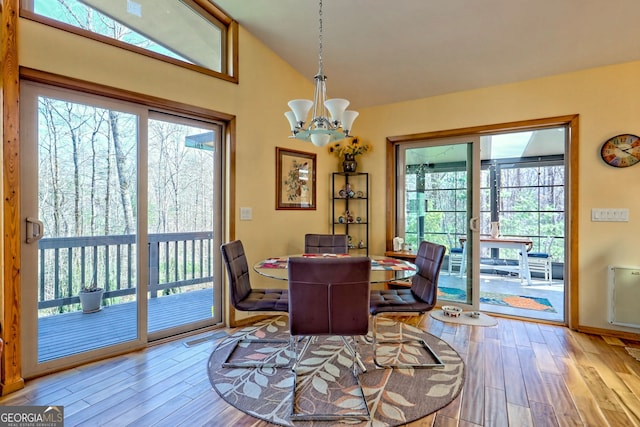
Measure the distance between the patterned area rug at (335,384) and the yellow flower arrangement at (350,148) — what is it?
8.21 ft

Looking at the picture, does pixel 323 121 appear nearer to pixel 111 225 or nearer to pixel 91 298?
pixel 111 225

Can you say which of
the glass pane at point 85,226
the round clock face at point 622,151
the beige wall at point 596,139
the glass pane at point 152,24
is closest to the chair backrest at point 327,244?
the glass pane at point 85,226

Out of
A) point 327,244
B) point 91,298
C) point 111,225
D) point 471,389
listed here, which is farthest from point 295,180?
point 471,389

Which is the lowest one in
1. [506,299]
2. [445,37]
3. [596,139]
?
[506,299]

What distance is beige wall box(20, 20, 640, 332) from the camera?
8.45 feet

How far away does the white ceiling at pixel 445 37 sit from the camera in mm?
2531

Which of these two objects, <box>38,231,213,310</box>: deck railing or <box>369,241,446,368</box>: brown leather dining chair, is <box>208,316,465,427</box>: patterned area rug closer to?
<box>369,241,446,368</box>: brown leather dining chair

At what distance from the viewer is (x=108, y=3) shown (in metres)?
2.53

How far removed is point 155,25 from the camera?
2.80m

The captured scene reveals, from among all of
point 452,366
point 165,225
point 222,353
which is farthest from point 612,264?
point 165,225

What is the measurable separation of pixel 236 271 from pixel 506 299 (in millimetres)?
3845

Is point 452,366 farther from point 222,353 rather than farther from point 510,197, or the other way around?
point 510,197

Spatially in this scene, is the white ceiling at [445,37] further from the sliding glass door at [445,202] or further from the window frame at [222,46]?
the sliding glass door at [445,202]

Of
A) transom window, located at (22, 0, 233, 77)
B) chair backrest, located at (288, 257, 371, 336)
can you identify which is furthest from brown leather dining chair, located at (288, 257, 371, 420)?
transom window, located at (22, 0, 233, 77)
